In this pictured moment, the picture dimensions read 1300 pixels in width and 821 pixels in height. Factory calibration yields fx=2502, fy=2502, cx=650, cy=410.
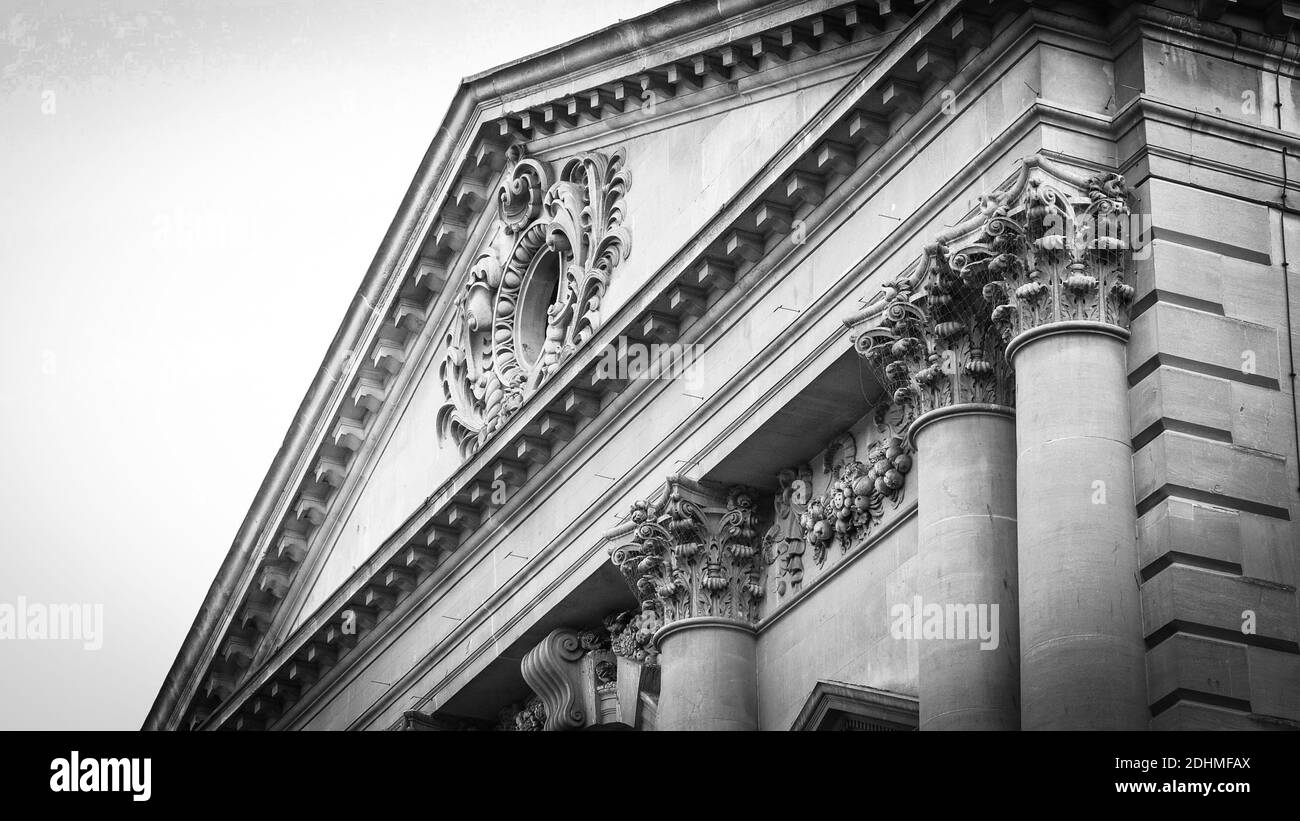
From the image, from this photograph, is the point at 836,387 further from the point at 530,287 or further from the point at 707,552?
the point at 530,287

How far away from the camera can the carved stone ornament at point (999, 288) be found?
2616cm

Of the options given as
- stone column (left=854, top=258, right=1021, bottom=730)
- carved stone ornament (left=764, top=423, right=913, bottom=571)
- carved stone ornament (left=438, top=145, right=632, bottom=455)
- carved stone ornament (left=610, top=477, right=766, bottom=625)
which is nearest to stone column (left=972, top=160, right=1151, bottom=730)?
stone column (left=854, top=258, right=1021, bottom=730)

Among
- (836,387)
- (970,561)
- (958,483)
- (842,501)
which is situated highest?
(836,387)

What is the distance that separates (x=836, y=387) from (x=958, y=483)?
12.4ft

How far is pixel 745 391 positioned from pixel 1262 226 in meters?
7.62

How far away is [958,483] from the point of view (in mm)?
27125

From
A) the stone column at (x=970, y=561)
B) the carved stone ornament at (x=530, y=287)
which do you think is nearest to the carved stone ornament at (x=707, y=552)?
the carved stone ornament at (x=530, y=287)

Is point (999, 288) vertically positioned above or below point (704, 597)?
above

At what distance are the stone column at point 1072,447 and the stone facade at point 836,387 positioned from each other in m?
0.04

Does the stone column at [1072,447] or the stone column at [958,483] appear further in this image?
the stone column at [958,483]

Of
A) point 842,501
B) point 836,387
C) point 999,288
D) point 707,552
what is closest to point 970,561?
point 999,288

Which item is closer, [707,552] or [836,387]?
[836,387]

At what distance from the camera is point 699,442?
33.2 m

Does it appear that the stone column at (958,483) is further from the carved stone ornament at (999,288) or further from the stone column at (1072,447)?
the stone column at (1072,447)
